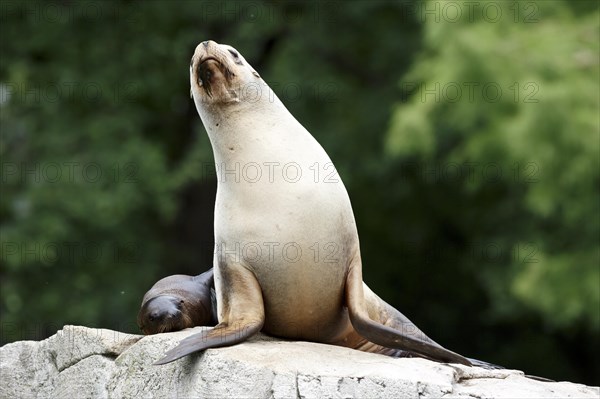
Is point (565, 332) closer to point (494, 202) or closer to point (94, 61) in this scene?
point (494, 202)

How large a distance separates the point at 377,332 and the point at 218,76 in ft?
4.72

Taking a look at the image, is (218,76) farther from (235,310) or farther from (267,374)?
(267,374)

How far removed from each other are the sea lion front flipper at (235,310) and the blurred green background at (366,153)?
19.5 feet

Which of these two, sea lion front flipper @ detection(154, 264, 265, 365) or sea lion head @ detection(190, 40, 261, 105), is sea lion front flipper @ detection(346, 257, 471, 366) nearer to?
sea lion front flipper @ detection(154, 264, 265, 365)

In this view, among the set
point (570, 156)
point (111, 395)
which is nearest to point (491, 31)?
point (570, 156)

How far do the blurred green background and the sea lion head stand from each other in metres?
5.74

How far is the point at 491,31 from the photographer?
421 inches

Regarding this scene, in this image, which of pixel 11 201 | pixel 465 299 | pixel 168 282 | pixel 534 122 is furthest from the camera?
pixel 465 299

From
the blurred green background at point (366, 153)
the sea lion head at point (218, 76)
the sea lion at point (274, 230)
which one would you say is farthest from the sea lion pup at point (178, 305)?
the blurred green background at point (366, 153)

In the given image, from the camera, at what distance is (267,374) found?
14.6 feet

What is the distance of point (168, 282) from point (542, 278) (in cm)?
592

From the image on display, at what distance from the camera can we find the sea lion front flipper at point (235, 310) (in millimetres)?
4660

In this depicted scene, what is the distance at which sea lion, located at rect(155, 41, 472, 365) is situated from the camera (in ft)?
15.7

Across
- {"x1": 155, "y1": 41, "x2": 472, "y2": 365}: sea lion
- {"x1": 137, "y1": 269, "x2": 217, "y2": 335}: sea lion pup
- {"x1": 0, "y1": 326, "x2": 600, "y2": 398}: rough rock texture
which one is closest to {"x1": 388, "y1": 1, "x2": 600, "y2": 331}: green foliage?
{"x1": 137, "y1": 269, "x2": 217, "y2": 335}: sea lion pup
